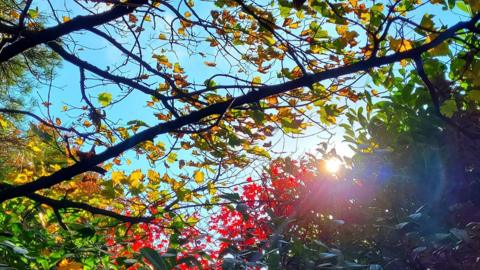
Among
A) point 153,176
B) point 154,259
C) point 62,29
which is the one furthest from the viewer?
point 153,176

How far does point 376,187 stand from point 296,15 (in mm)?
1140

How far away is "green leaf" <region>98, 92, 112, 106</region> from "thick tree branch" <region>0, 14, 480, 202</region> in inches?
22.2

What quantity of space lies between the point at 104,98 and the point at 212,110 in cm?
87

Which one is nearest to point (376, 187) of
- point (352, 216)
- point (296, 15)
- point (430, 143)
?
point (352, 216)

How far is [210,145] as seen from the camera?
2611 mm

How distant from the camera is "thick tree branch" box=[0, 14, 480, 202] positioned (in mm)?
1676

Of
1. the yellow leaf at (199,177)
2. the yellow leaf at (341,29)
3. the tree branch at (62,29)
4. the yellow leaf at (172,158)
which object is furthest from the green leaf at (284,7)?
the yellow leaf at (172,158)

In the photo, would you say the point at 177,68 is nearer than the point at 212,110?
No

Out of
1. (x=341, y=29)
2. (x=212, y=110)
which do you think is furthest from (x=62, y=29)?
(x=341, y=29)

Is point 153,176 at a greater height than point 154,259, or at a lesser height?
greater

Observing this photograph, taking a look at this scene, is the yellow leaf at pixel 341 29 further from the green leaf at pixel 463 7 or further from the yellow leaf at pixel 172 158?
the yellow leaf at pixel 172 158

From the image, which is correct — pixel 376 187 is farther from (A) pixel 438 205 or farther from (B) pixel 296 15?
(B) pixel 296 15

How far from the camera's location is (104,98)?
2.48 meters

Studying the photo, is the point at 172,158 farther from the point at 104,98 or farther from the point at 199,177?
the point at 104,98
